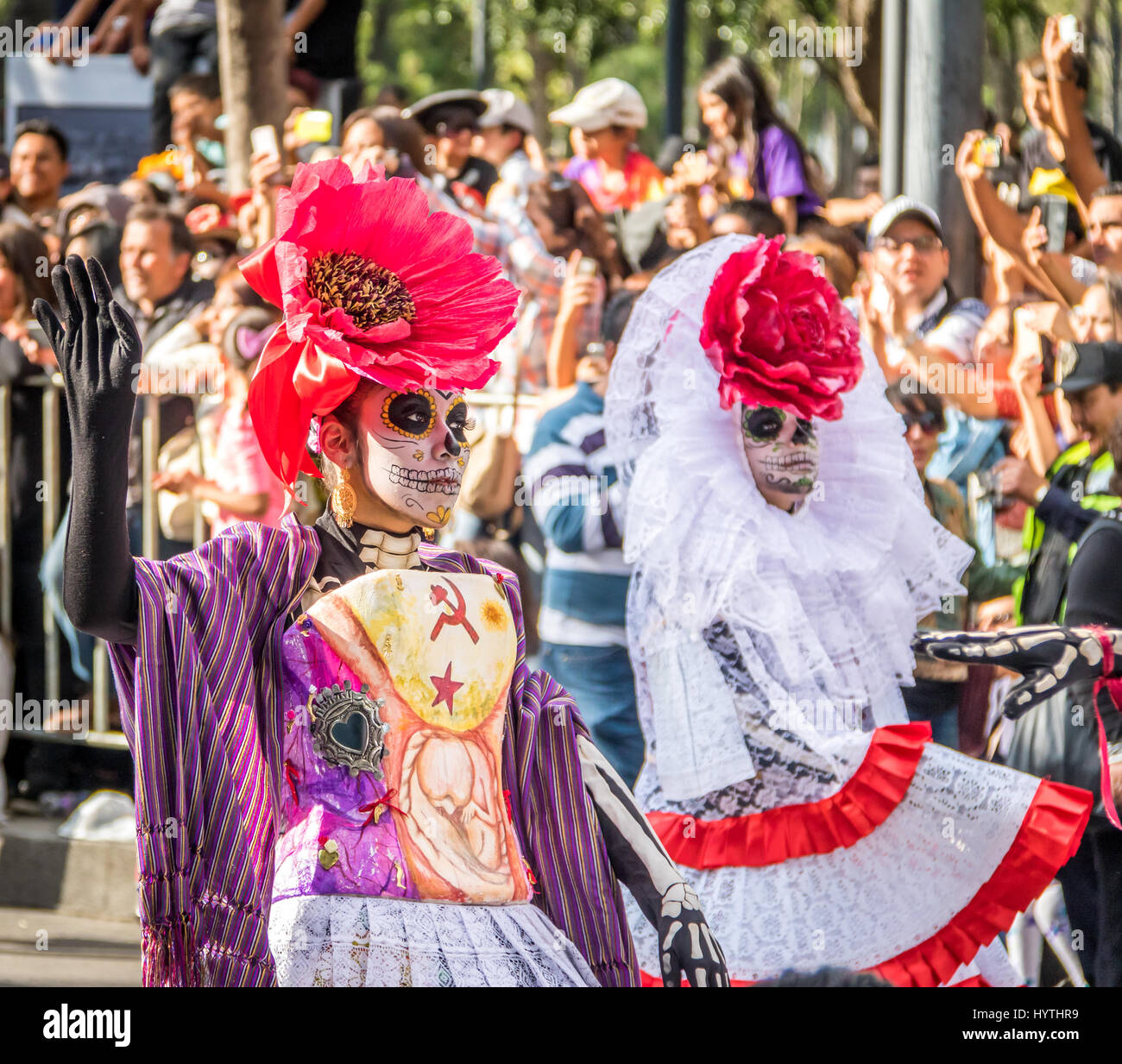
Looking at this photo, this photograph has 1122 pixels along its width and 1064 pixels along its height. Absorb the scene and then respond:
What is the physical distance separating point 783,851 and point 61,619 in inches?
128

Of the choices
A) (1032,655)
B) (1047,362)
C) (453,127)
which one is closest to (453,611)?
(1032,655)

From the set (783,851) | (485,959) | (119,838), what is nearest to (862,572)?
(783,851)

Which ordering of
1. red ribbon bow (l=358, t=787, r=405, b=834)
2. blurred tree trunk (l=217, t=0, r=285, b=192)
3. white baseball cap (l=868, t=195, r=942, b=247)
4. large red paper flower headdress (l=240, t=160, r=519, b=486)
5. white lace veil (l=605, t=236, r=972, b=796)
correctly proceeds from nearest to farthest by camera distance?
1. red ribbon bow (l=358, t=787, r=405, b=834)
2. large red paper flower headdress (l=240, t=160, r=519, b=486)
3. white lace veil (l=605, t=236, r=972, b=796)
4. white baseball cap (l=868, t=195, r=942, b=247)
5. blurred tree trunk (l=217, t=0, r=285, b=192)

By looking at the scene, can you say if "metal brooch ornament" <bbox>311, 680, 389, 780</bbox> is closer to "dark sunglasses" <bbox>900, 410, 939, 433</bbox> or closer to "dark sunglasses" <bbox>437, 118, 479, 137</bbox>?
"dark sunglasses" <bbox>900, 410, 939, 433</bbox>

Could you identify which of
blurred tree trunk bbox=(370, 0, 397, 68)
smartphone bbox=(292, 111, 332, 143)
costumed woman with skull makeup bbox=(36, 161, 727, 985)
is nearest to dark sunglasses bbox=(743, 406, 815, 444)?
costumed woman with skull makeup bbox=(36, 161, 727, 985)

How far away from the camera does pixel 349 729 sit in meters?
2.56

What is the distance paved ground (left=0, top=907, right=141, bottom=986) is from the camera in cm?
503

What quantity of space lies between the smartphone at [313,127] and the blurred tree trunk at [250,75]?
0.60 m

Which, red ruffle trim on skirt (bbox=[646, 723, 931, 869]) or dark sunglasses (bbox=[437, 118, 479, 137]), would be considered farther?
dark sunglasses (bbox=[437, 118, 479, 137])

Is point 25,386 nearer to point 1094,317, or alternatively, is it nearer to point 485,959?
point 1094,317

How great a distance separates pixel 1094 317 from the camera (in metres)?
5.02

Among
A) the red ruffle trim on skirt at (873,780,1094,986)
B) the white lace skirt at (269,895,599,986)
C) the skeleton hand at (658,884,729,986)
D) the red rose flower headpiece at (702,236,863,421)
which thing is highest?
the red rose flower headpiece at (702,236,863,421)

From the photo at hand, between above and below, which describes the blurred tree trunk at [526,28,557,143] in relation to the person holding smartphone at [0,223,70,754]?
above

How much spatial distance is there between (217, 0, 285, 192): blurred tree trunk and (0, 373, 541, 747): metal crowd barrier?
192 cm
